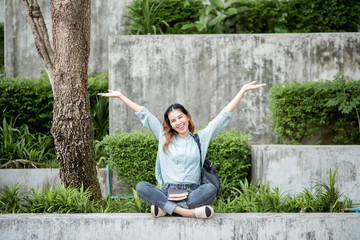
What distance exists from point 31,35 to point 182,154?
263 inches

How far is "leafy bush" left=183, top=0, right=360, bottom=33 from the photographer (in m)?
8.13

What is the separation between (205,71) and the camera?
730 centimetres

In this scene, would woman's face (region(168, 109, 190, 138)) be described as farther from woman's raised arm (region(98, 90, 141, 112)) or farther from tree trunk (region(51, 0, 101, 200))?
tree trunk (region(51, 0, 101, 200))

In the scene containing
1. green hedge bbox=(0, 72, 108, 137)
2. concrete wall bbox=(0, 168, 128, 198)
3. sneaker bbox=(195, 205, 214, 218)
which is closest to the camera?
sneaker bbox=(195, 205, 214, 218)

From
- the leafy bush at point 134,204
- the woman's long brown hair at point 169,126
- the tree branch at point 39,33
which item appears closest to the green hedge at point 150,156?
the leafy bush at point 134,204

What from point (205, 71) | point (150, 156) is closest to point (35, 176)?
point (150, 156)

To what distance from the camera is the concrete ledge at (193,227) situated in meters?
3.98

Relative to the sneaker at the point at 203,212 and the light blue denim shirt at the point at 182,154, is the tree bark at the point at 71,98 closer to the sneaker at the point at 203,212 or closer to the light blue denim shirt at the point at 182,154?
the light blue denim shirt at the point at 182,154

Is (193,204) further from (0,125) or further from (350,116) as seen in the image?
(0,125)

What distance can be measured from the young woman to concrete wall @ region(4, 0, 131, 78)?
17.7ft

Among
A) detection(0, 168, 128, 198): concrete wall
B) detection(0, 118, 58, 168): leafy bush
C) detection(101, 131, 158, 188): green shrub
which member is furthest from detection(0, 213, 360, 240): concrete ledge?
detection(0, 118, 58, 168): leafy bush

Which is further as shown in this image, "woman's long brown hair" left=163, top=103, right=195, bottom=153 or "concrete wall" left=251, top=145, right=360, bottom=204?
"concrete wall" left=251, top=145, right=360, bottom=204

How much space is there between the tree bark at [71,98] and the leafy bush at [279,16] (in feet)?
10.8

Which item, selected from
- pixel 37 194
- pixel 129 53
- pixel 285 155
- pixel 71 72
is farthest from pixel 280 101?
pixel 37 194
